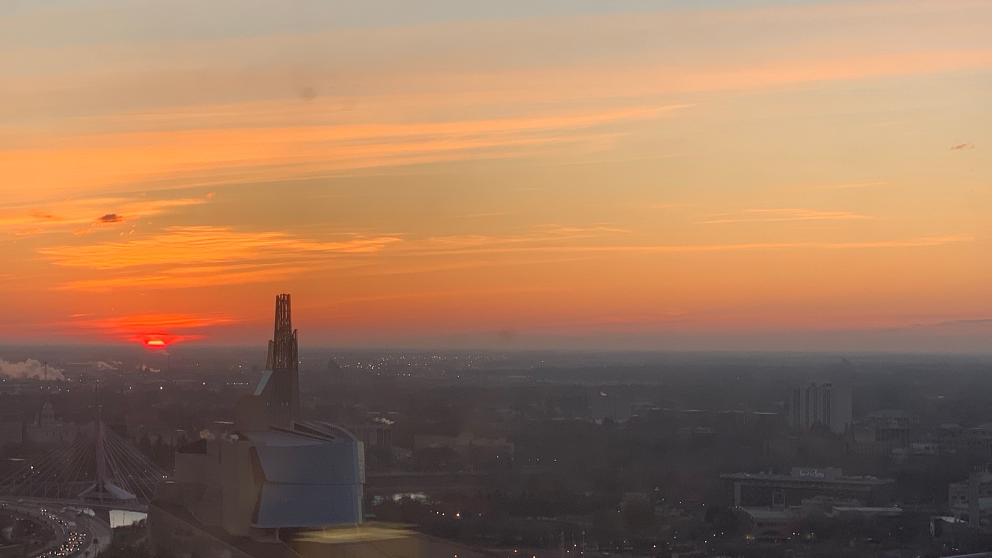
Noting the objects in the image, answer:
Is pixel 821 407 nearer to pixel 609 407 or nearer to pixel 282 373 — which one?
pixel 609 407

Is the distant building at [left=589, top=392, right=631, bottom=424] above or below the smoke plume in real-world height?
below

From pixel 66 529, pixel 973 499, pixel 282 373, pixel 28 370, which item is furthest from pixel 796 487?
pixel 28 370

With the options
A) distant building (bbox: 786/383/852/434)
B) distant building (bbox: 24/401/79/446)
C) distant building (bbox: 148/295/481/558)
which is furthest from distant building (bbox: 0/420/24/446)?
distant building (bbox: 786/383/852/434)

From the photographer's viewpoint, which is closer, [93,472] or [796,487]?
[796,487]

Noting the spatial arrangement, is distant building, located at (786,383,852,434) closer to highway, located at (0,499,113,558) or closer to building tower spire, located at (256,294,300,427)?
building tower spire, located at (256,294,300,427)

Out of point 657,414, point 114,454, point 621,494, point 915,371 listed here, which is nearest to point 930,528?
point 915,371

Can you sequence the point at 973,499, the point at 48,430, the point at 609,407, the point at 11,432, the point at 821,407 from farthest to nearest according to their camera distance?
the point at 609,407 < the point at 48,430 < the point at 11,432 < the point at 821,407 < the point at 973,499

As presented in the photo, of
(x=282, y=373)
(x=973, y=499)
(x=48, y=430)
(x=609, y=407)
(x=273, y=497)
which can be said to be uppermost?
(x=282, y=373)
